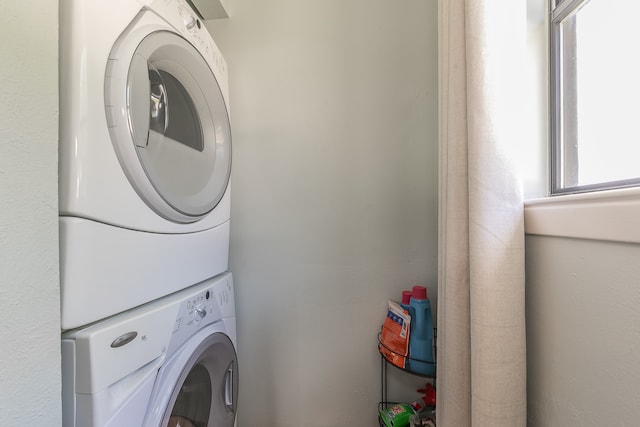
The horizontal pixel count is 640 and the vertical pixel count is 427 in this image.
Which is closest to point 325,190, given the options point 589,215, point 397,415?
point 589,215

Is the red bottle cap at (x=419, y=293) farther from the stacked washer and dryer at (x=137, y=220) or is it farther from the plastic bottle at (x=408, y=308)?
the stacked washer and dryer at (x=137, y=220)

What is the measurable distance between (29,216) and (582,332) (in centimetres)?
99

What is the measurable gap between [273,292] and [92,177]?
2.66 ft

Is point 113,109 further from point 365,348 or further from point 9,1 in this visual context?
point 365,348

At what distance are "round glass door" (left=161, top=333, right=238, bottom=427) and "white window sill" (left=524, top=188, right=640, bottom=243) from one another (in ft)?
3.00

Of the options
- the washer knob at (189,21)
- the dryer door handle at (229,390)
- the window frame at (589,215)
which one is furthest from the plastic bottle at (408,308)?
the washer knob at (189,21)

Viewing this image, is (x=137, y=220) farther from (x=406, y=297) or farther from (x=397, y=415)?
(x=397, y=415)

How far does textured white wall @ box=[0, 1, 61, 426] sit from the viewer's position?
12.9 inches

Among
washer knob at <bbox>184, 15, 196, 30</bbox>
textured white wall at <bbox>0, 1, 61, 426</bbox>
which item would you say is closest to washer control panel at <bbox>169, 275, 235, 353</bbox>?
textured white wall at <bbox>0, 1, 61, 426</bbox>

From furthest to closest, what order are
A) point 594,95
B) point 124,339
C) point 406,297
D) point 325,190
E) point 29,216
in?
point 325,190, point 406,297, point 594,95, point 124,339, point 29,216

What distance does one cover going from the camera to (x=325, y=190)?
1.07m

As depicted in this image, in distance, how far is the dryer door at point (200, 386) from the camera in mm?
528

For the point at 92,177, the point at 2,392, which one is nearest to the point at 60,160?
the point at 92,177

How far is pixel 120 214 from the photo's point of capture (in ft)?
1.58
